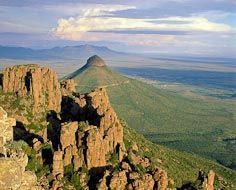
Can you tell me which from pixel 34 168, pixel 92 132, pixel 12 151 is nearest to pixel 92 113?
pixel 92 132

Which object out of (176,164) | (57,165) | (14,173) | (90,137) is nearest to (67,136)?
(90,137)

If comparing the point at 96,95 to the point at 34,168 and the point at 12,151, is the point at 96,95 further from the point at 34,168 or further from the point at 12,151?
the point at 12,151

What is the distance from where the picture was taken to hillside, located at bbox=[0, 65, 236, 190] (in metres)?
95.0

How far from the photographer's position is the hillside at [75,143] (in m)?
95.0

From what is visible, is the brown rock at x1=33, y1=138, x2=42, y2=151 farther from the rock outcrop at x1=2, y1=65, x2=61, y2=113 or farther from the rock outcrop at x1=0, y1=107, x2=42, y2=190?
the rock outcrop at x1=0, y1=107, x2=42, y2=190

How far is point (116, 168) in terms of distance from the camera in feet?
334

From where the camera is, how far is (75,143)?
102 meters

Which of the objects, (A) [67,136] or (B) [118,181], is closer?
(B) [118,181]

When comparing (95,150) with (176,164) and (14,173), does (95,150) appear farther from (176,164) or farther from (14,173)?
(176,164)

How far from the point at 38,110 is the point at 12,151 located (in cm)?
4861

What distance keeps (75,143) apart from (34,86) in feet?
95.5

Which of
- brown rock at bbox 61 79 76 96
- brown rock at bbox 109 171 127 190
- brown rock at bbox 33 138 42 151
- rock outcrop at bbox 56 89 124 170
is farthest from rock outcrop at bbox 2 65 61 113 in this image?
brown rock at bbox 109 171 127 190

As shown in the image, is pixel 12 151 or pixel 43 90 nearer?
pixel 12 151

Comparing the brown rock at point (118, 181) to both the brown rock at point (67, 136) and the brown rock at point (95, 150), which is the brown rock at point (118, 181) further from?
the brown rock at point (67, 136)
